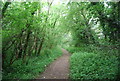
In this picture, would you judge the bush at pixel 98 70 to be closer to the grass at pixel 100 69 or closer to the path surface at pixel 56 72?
the grass at pixel 100 69

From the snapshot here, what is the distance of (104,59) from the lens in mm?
8578

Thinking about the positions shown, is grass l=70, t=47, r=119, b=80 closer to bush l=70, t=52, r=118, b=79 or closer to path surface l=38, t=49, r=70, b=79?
bush l=70, t=52, r=118, b=79

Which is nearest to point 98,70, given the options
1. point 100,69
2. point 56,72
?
point 100,69

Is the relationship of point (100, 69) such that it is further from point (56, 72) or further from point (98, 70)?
point (56, 72)

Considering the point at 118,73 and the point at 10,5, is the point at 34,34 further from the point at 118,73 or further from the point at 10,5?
the point at 118,73

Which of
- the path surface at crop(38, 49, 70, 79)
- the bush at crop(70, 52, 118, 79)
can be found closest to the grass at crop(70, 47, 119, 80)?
the bush at crop(70, 52, 118, 79)

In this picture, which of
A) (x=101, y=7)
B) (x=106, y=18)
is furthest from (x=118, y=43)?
(x=101, y=7)

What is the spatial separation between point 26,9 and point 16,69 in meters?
5.30

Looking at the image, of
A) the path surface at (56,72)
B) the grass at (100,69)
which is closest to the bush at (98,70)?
the grass at (100,69)

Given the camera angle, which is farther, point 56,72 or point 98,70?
point 56,72

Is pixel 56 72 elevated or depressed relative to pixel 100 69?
depressed

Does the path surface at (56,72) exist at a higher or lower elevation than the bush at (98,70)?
lower

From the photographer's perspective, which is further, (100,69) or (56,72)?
(56,72)

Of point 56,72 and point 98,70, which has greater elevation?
point 98,70
